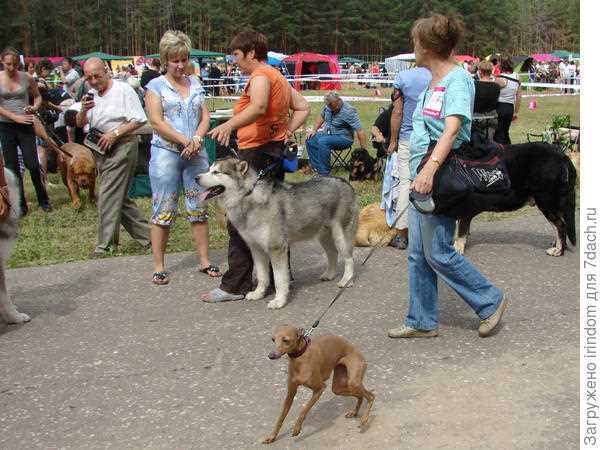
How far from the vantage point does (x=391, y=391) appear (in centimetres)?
398

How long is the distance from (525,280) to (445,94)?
8.31 ft

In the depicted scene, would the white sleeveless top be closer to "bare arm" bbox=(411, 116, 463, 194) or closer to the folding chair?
the folding chair

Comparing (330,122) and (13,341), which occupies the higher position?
(330,122)

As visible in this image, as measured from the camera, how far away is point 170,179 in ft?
20.0

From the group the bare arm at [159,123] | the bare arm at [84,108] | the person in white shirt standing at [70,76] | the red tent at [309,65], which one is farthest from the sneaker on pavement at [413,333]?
the red tent at [309,65]

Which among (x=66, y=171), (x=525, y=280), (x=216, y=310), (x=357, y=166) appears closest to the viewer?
(x=216, y=310)

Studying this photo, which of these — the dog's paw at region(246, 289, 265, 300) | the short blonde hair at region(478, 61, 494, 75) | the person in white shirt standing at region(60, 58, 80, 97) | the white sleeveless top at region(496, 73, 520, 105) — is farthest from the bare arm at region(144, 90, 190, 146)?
the person in white shirt standing at region(60, 58, 80, 97)

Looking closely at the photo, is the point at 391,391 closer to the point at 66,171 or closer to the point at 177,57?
the point at 177,57

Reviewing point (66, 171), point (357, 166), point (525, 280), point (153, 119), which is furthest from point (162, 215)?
point (357, 166)

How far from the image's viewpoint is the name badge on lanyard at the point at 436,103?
165 inches

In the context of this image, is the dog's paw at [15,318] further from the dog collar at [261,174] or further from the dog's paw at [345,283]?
the dog's paw at [345,283]

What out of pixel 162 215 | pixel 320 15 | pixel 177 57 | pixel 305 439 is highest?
pixel 320 15

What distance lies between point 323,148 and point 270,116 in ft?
22.5

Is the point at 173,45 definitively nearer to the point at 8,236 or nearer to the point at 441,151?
the point at 8,236
